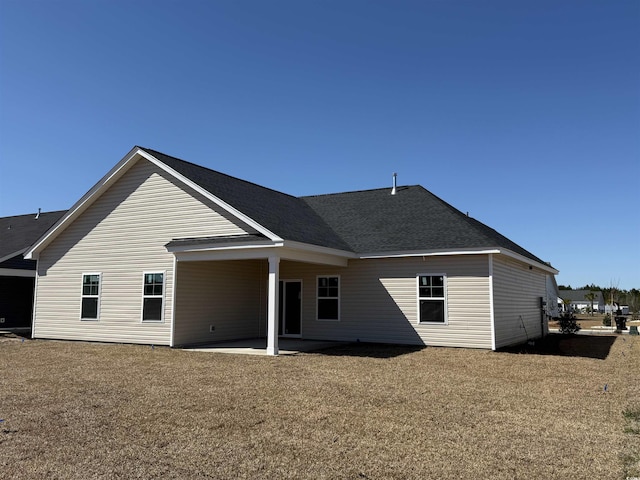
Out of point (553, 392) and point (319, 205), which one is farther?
point (319, 205)

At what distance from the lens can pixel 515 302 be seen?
1731cm

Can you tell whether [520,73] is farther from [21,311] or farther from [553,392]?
[21,311]

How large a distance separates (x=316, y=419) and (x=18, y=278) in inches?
911

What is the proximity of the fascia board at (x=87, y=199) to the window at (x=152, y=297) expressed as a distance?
11.7 feet

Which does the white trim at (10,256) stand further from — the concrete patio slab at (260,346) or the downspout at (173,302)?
the concrete patio slab at (260,346)

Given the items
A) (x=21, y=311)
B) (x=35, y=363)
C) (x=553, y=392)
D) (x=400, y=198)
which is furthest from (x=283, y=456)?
(x=21, y=311)

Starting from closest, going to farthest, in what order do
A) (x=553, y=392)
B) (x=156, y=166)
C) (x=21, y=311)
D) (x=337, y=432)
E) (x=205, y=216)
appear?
(x=337, y=432) < (x=553, y=392) < (x=205, y=216) < (x=156, y=166) < (x=21, y=311)

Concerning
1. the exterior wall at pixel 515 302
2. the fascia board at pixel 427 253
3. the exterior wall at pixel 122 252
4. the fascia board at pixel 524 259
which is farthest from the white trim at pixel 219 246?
the exterior wall at pixel 515 302

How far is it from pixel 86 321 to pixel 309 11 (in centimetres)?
1259

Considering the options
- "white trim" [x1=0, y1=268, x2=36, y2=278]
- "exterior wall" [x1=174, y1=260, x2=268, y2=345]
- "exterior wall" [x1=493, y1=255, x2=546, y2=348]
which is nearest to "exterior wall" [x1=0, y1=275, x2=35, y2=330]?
"white trim" [x1=0, y1=268, x2=36, y2=278]

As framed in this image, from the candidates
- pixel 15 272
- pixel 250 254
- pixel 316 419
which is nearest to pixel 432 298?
pixel 250 254

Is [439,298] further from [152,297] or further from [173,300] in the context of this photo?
[152,297]

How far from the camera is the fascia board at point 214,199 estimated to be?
43.8 ft

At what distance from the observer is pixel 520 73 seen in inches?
607
